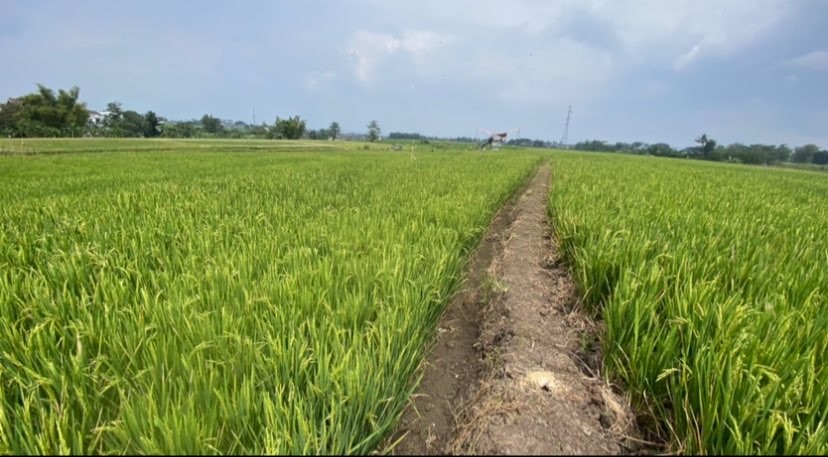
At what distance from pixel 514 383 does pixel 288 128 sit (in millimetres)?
89863

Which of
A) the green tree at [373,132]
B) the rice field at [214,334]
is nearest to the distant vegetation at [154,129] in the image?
the green tree at [373,132]

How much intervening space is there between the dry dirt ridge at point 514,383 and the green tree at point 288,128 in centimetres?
8785

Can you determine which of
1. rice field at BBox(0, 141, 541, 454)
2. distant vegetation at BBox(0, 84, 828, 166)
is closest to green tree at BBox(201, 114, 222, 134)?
distant vegetation at BBox(0, 84, 828, 166)

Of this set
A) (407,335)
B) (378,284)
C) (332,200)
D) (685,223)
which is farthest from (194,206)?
(685,223)

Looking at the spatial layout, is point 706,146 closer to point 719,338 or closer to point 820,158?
point 820,158

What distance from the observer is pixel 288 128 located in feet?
274

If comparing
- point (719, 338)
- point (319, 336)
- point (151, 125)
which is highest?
point (151, 125)

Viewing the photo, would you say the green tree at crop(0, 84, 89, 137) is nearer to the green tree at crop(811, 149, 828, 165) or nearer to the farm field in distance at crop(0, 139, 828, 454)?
the farm field in distance at crop(0, 139, 828, 454)

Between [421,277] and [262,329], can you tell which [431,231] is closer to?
[421,277]

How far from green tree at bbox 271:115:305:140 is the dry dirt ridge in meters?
87.9

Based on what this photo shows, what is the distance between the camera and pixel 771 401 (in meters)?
1.42

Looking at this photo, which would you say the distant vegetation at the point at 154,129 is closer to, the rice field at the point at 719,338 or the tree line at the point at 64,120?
the tree line at the point at 64,120

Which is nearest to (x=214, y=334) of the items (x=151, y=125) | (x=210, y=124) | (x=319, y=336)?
(x=319, y=336)

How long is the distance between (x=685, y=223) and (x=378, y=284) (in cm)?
389
